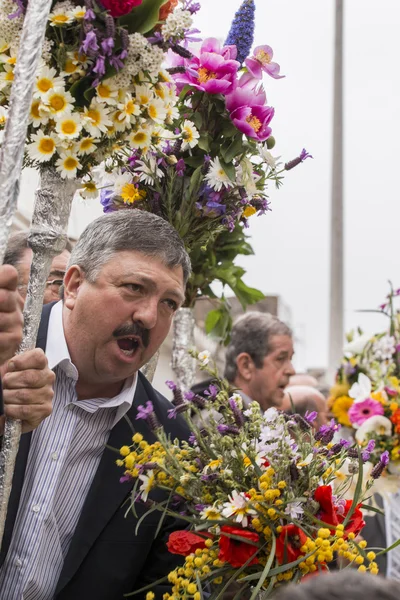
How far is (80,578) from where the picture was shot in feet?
8.04

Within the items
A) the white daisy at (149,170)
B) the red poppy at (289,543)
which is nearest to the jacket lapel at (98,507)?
the red poppy at (289,543)

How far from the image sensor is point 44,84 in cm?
200

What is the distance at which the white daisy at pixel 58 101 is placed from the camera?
6.56 feet

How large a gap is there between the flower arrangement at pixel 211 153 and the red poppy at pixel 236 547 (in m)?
1.00

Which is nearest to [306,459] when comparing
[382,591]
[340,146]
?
[382,591]

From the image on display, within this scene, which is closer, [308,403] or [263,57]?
[263,57]

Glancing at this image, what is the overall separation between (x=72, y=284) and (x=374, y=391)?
2.35m

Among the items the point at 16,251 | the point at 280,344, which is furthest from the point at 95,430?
the point at 280,344

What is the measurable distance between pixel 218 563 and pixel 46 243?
80cm

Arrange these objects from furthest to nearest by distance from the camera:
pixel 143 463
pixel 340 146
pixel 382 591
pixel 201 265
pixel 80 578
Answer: pixel 340 146 → pixel 201 265 → pixel 80 578 → pixel 143 463 → pixel 382 591

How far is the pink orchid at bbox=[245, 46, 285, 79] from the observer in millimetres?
2613

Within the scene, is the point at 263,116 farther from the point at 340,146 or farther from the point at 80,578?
the point at 340,146

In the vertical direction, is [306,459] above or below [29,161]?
below

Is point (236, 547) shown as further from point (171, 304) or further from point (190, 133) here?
point (190, 133)
